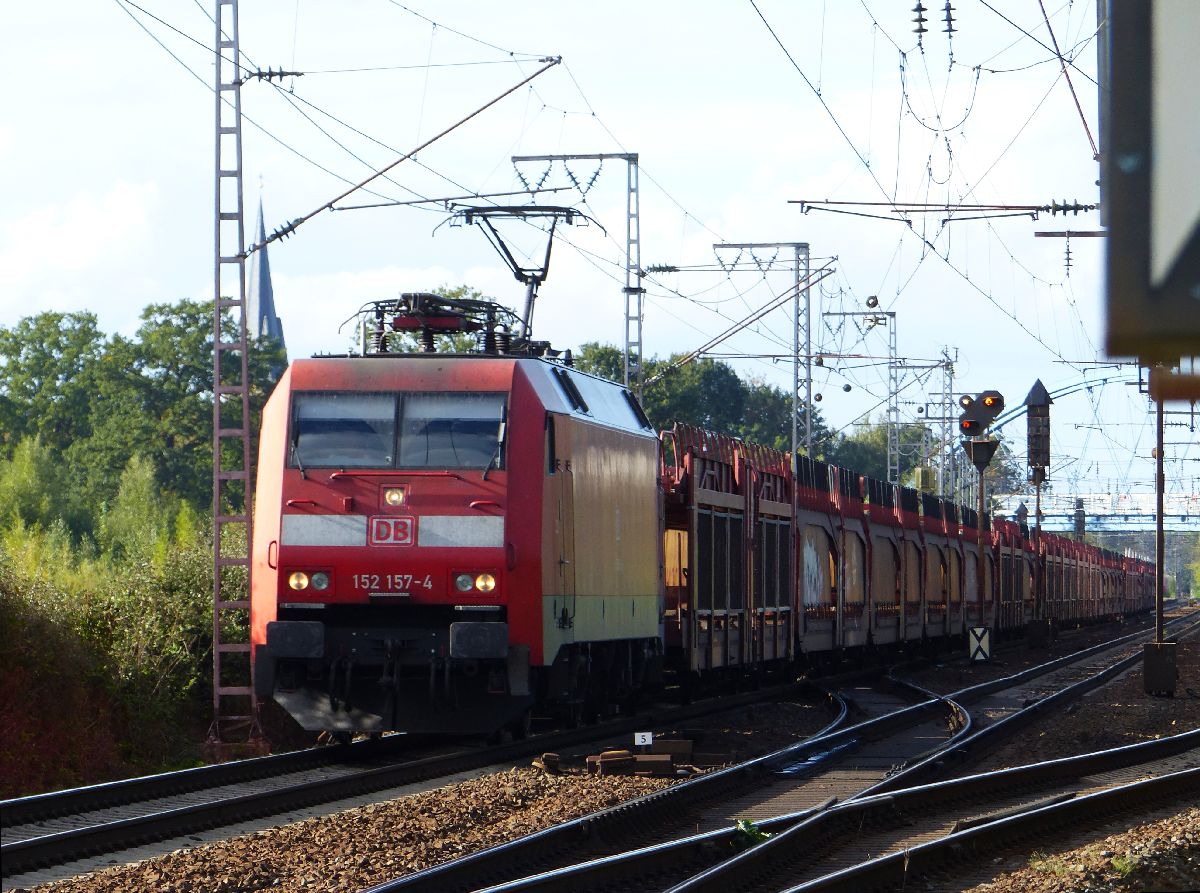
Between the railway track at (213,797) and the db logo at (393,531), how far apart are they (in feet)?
5.97

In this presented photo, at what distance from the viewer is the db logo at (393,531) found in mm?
13883

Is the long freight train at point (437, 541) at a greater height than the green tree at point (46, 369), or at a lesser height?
A: lesser

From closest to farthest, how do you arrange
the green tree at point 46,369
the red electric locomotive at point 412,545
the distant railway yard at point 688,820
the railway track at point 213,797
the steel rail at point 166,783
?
the distant railway yard at point 688,820 → the railway track at point 213,797 → the steel rail at point 166,783 → the red electric locomotive at point 412,545 → the green tree at point 46,369

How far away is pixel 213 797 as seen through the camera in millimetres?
11867

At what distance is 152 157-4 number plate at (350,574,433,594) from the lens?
13.8 m

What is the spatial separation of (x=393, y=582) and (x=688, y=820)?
11.9 ft

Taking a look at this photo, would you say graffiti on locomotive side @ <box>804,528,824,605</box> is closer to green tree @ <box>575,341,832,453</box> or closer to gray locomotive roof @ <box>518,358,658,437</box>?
gray locomotive roof @ <box>518,358,658,437</box>

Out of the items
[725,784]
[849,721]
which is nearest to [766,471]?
[849,721]

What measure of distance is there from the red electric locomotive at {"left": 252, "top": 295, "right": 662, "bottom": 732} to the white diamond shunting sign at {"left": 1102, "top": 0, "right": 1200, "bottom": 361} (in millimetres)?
11304

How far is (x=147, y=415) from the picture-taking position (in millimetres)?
72438


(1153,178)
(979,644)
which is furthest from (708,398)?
(1153,178)

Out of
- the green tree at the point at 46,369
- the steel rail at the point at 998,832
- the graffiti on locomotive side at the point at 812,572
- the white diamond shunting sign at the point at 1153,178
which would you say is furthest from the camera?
the green tree at the point at 46,369

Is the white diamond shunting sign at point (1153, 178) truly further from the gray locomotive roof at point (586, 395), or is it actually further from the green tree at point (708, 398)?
the green tree at point (708, 398)

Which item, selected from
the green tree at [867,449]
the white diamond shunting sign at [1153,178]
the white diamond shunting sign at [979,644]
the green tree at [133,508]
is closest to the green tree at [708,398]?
the green tree at [867,449]
